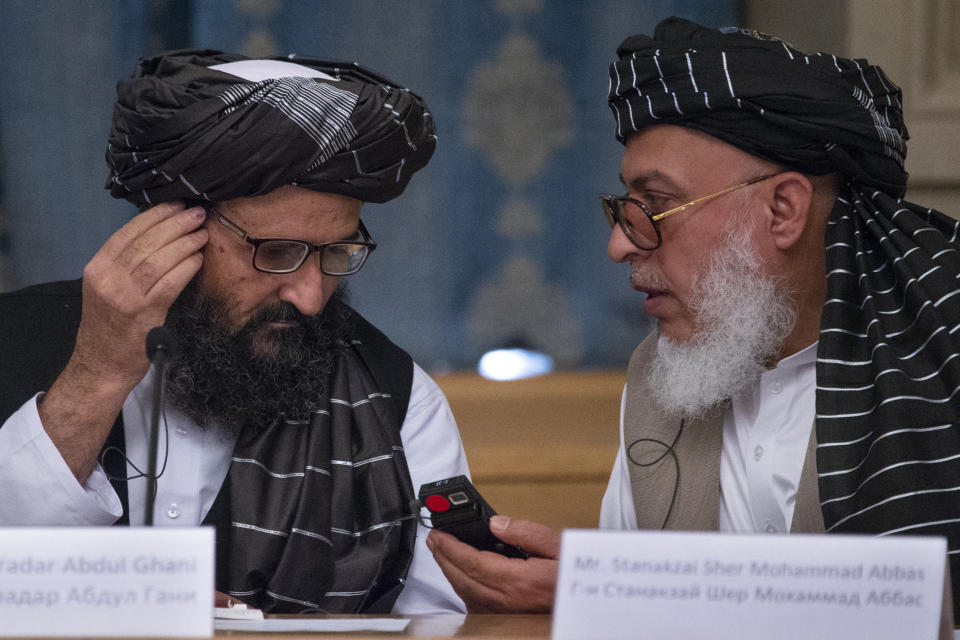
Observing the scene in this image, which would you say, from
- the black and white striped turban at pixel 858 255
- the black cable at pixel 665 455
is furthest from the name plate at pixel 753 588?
the black cable at pixel 665 455

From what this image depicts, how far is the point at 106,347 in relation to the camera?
6.04ft

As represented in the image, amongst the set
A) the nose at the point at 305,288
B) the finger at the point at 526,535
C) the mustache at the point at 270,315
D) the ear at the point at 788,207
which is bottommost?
the finger at the point at 526,535

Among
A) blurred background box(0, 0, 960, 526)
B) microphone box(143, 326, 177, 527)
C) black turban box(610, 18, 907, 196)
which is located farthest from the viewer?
blurred background box(0, 0, 960, 526)

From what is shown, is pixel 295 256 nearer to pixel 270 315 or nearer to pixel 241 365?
pixel 270 315

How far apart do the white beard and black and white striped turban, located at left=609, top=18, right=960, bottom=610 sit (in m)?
0.17

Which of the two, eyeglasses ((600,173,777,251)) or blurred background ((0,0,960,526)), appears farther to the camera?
blurred background ((0,0,960,526))

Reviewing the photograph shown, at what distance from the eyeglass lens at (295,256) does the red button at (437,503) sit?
0.63 metres

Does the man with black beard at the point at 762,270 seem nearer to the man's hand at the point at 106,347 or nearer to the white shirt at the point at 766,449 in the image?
the white shirt at the point at 766,449

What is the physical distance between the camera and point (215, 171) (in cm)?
193

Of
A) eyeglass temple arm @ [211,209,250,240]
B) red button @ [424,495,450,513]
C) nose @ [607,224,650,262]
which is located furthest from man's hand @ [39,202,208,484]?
nose @ [607,224,650,262]

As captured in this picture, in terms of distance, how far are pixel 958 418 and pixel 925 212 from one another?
0.54m

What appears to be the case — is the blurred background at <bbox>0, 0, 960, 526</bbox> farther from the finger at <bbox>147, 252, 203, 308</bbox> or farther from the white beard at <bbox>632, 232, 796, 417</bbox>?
the finger at <bbox>147, 252, 203, 308</bbox>

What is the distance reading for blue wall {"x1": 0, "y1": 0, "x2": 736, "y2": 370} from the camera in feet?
11.2

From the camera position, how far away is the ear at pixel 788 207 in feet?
6.86
